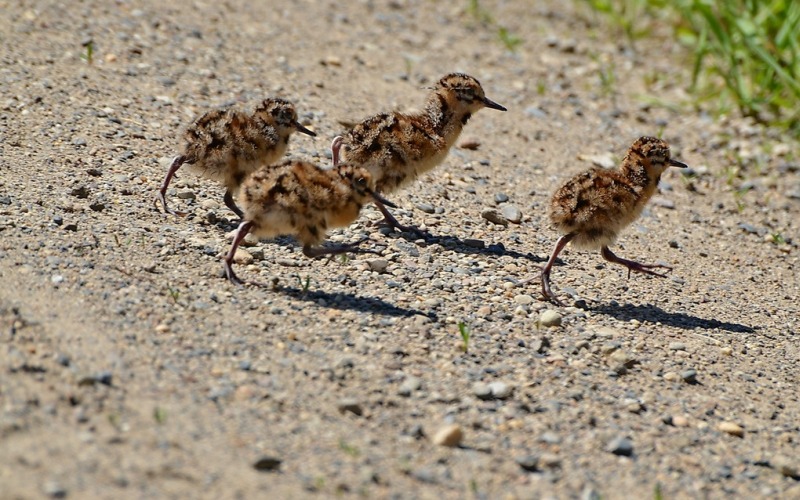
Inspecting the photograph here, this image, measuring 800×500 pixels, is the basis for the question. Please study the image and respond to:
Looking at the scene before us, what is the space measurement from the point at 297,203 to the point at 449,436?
197cm

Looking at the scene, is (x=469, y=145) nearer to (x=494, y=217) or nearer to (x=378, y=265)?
(x=494, y=217)

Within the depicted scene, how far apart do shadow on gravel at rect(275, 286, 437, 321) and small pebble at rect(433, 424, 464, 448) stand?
1302 mm

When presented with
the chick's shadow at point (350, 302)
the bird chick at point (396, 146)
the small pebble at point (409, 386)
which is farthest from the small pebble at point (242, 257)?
the small pebble at point (409, 386)

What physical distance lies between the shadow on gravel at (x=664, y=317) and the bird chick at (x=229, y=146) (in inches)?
104

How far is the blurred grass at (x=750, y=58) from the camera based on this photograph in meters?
11.1

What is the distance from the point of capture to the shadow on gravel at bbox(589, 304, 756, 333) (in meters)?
6.96

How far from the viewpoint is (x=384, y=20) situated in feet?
42.1

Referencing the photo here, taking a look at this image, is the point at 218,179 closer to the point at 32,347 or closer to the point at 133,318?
the point at 133,318

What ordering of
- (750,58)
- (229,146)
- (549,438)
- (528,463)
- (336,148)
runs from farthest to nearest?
(750,58) → (336,148) → (229,146) → (549,438) → (528,463)

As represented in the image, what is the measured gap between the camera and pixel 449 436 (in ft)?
16.7

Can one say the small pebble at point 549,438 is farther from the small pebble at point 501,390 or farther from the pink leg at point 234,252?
the pink leg at point 234,252

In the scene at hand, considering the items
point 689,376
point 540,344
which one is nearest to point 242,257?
point 540,344

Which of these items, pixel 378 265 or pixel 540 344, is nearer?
pixel 540 344

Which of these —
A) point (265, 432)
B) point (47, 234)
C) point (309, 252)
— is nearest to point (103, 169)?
point (47, 234)
